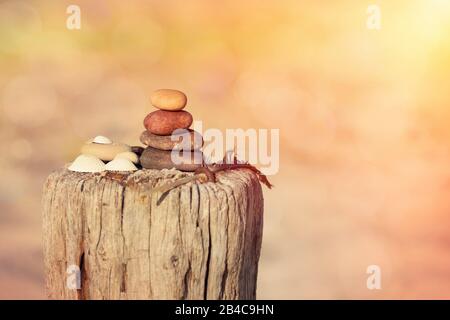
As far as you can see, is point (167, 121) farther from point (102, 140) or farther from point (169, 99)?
point (102, 140)

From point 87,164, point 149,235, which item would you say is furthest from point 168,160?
point 149,235

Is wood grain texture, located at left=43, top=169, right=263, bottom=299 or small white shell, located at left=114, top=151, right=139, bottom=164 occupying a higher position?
small white shell, located at left=114, top=151, right=139, bottom=164

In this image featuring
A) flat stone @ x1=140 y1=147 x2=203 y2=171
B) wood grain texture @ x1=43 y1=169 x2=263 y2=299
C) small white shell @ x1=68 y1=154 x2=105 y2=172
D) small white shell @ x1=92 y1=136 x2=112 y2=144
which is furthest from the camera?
small white shell @ x1=92 y1=136 x2=112 y2=144

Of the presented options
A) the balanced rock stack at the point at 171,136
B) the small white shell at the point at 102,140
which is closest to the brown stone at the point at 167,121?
the balanced rock stack at the point at 171,136

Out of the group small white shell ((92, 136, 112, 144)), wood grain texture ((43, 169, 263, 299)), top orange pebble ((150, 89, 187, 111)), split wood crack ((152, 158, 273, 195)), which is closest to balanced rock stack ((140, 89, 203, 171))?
top orange pebble ((150, 89, 187, 111))

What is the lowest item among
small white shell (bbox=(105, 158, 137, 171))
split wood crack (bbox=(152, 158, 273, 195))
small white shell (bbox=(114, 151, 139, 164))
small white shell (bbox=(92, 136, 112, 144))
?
split wood crack (bbox=(152, 158, 273, 195))

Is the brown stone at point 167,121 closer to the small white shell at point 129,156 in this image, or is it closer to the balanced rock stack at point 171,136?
the balanced rock stack at point 171,136

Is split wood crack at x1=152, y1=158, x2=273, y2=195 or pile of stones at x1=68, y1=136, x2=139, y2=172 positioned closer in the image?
split wood crack at x1=152, y1=158, x2=273, y2=195

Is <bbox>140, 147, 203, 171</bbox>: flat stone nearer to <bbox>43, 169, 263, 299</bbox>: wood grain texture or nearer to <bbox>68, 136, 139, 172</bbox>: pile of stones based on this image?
<bbox>68, 136, 139, 172</bbox>: pile of stones
